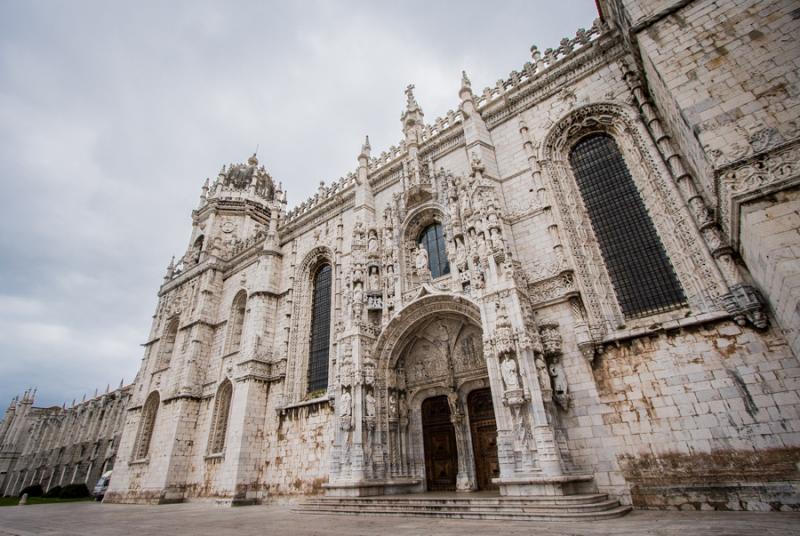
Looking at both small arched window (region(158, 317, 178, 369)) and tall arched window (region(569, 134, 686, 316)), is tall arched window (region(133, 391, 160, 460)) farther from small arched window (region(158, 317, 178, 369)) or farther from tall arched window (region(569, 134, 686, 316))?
tall arched window (region(569, 134, 686, 316))

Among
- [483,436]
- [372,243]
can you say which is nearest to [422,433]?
[483,436]

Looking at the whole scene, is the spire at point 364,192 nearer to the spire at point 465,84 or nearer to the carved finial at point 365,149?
the carved finial at point 365,149

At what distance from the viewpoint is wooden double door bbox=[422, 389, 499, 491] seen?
1186 centimetres

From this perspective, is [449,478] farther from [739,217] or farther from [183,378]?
[183,378]

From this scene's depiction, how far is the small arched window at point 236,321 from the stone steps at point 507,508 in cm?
1359

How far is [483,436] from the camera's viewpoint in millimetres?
12156

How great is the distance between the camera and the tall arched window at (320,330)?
17.6 m

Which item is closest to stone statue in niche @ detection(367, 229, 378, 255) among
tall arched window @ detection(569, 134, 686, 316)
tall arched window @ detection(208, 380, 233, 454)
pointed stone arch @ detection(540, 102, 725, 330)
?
pointed stone arch @ detection(540, 102, 725, 330)

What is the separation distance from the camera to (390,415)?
1316cm

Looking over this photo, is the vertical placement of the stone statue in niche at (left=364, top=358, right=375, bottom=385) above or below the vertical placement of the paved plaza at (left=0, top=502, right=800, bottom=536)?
above

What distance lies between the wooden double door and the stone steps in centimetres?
299

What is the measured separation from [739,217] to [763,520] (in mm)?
5083

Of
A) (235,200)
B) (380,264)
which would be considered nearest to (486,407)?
(380,264)

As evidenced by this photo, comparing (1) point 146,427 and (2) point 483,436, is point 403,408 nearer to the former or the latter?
(2) point 483,436
